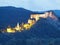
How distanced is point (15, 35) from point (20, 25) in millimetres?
339

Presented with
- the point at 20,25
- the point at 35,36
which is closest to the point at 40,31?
the point at 35,36

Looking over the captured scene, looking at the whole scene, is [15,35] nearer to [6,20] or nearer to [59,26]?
[59,26]

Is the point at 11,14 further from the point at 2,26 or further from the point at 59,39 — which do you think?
the point at 59,39

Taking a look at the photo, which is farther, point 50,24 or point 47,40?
point 50,24

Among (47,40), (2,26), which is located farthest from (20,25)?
(47,40)

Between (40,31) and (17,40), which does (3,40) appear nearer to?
(17,40)

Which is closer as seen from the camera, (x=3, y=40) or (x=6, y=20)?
(x=3, y=40)

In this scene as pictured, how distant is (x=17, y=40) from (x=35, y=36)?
0.14m

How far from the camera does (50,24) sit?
69.9 inches

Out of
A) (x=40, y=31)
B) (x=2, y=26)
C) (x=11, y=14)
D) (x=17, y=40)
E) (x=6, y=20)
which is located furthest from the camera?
(x=11, y=14)

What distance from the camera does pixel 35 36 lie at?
165cm

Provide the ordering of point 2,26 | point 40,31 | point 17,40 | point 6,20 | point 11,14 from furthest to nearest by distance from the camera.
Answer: point 11,14, point 6,20, point 2,26, point 40,31, point 17,40

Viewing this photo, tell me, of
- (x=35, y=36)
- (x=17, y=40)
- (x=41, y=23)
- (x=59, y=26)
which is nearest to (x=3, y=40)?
(x=17, y=40)

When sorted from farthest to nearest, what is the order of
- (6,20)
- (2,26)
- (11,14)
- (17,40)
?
(11,14)
(6,20)
(2,26)
(17,40)
